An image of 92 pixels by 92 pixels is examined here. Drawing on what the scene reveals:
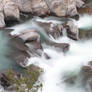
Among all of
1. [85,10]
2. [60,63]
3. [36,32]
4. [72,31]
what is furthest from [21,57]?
[85,10]

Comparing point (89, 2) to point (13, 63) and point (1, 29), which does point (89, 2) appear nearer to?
point (1, 29)

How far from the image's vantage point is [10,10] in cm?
1542

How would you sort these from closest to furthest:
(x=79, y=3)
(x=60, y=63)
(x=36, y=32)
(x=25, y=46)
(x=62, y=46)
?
(x=60, y=63), (x=25, y=46), (x=62, y=46), (x=36, y=32), (x=79, y=3)

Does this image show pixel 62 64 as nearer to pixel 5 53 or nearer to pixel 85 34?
pixel 5 53

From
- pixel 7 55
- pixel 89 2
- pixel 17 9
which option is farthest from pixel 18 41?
pixel 89 2

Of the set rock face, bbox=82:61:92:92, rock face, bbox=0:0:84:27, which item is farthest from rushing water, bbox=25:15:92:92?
rock face, bbox=0:0:84:27

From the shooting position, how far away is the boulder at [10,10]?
50.5 ft

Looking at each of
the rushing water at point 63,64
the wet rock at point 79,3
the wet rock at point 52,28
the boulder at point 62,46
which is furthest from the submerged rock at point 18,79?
the wet rock at point 79,3

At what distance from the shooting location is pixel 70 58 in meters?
12.4

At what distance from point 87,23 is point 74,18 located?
3.21 ft

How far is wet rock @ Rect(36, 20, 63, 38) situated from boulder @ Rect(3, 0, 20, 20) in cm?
162

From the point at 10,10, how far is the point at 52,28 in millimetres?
2902

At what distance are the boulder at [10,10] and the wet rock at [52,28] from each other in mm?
1622

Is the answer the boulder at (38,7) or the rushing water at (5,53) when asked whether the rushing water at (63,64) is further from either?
the boulder at (38,7)
